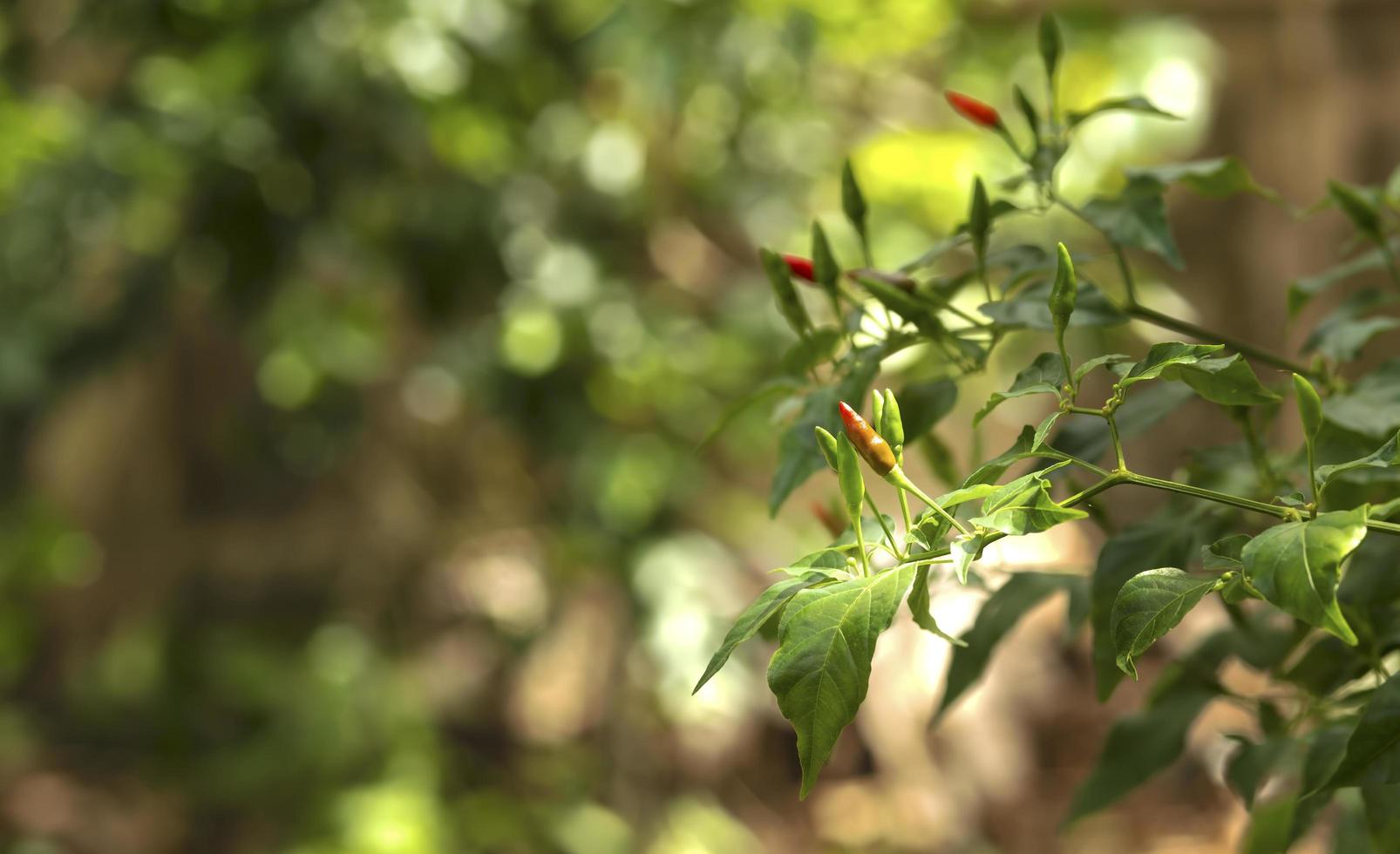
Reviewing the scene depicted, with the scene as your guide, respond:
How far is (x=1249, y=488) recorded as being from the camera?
0.55 metres

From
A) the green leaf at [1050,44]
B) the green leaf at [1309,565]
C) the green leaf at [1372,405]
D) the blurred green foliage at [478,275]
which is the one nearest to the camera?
the green leaf at [1309,565]

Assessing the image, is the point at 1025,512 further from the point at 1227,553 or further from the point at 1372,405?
the point at 1372,405

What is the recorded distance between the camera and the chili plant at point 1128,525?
36 cm

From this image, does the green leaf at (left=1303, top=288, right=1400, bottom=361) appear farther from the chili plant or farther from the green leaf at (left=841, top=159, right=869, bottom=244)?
the green leaf at (left=841, top=159, right=869, bottom=244)

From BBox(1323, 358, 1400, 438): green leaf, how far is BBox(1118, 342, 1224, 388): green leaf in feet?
0.39

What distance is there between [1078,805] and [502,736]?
195 cm

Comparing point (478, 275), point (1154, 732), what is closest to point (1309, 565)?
point (1154, 732)

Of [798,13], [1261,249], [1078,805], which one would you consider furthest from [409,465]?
[1078,805]

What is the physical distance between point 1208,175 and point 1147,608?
0.25 m

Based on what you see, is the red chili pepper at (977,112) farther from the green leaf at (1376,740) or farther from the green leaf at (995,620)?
the green leaf at (1376,740)

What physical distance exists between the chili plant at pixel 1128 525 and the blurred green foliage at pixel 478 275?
0.99 meters

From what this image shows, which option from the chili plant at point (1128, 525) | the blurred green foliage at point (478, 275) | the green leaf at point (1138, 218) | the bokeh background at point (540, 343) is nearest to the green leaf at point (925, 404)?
the chili plant at point (1128, 525)

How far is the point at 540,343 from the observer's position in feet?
5.12

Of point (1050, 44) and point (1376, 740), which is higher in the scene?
point (1050, 44)
